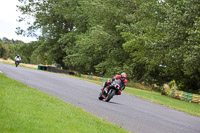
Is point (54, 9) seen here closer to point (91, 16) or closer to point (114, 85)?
point (91, 16)

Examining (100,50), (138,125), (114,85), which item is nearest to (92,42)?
(100,50)

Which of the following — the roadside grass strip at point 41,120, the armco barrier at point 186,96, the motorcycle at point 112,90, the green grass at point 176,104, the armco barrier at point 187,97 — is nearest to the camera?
the roadside grass strip at point 41,120

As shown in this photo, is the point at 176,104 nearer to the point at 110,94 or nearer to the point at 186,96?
the point at 186,96

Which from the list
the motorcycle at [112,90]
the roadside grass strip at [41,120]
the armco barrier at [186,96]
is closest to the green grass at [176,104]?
the armco barrier at [186,96]

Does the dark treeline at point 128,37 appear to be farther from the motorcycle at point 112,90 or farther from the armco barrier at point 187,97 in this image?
the motorcycle at point 112,90

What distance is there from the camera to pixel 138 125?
32.1 ft

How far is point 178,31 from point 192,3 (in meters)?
2.80

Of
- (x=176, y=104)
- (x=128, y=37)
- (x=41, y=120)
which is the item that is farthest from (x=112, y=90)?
(x=128, y=37)

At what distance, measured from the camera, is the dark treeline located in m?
29.7

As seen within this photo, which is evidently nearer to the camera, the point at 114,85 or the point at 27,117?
the point at 27,117

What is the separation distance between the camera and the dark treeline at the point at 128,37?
97.6ft

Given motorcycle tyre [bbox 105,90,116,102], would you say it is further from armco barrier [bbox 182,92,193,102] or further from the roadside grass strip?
armco barrier [bbox 182,92,193,102]

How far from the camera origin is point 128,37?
4009cm

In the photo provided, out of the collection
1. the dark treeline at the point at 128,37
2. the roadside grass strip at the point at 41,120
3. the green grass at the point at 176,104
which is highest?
the dark treeline at the point at 128,37
